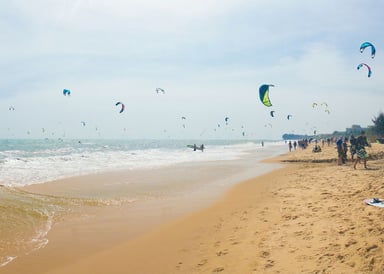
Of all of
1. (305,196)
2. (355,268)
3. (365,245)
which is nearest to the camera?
(355,268)

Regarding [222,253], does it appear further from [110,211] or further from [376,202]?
[110,211]

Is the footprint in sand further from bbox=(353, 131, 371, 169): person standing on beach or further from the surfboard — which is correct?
bbox=(353, 131, 371, 169): person standing on beach

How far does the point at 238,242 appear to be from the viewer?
5941 mm

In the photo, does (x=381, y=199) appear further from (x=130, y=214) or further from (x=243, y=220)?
(x=130, y=214)

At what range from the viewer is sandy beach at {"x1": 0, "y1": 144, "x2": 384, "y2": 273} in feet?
14.9

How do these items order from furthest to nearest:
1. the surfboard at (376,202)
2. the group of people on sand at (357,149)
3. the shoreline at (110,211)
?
the group of people on sand at (357,149) → the surfboard at (376,202) → the shoreline at (110,211)

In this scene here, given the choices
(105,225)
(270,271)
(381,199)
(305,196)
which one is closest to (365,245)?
(270,271)

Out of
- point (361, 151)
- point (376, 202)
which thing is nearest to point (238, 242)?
point (376, 202)

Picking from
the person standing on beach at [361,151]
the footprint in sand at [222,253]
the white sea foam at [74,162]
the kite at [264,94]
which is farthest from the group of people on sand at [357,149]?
the white sea foam at [74,162]

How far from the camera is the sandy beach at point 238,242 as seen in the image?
455 cm

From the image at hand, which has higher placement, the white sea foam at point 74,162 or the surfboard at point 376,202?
the surfboard at point 376,202

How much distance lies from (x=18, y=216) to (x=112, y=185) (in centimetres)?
579

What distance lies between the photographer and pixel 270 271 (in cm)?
447

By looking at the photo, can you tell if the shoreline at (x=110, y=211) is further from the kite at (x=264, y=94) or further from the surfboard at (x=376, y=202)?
the surfboard at (x=376, y=202)
